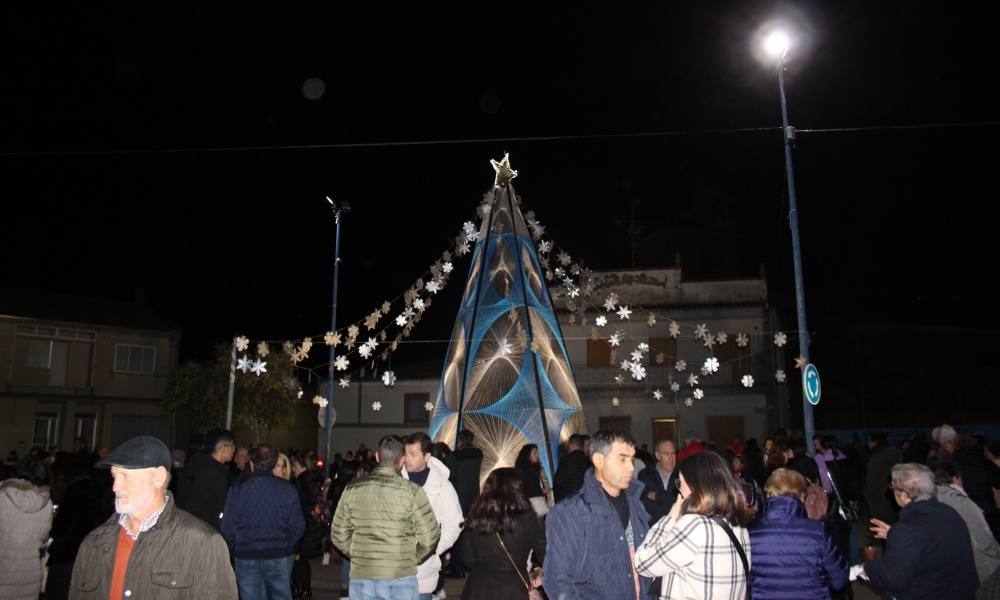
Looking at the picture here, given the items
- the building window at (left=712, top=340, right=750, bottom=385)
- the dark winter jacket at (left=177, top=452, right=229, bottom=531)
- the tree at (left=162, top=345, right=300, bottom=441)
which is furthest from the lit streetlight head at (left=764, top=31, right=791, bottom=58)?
the tree at (left=162, top=345, right=300, bottom=441)

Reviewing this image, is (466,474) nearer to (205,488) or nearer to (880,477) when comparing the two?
(205,488)

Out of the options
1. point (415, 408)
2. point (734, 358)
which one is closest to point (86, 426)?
point (415, 408)

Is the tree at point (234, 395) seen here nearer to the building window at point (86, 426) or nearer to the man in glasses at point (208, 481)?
the building window at point (86, 426)

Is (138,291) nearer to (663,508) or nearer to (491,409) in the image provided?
(491,409)

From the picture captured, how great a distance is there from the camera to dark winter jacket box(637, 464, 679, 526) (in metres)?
6.77

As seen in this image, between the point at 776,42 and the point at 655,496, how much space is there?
332 inches

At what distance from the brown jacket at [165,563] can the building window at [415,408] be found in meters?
25.9

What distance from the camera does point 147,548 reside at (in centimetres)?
325

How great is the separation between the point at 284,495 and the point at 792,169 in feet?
32.4

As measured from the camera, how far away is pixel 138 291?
36.4 metres

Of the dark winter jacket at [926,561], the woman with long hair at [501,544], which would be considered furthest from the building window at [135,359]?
the dark winter jacket at [926,561]

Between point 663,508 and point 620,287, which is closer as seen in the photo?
point 663,508

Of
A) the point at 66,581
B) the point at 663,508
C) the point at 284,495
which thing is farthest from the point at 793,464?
the point at 66,581

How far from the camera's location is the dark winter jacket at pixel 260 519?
6590mm
